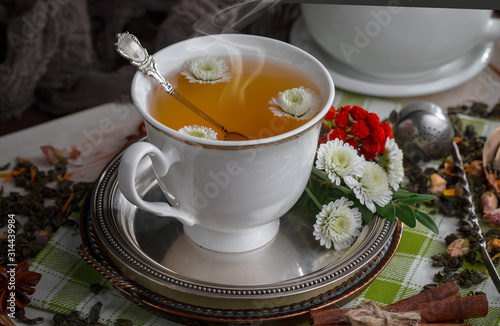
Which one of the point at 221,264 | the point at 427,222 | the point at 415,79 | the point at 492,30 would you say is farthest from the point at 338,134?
the point at 492,30

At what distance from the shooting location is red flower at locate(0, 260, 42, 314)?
87 centimetres

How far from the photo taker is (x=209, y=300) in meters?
0.81

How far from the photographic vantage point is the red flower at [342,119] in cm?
103

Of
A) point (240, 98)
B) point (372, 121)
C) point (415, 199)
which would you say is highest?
point (240, 98)

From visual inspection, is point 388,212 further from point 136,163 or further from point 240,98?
point 136,163

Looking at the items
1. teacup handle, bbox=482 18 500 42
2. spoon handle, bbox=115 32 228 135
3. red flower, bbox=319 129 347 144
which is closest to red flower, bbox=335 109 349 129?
red flower, bbox=319 129 347 144

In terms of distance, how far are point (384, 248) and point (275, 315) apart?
225mm

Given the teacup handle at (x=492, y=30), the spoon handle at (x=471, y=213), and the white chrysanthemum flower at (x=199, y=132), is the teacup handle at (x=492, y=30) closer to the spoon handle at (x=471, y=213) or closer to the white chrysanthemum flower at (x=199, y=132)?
the spoon handle at (x=471, y=213)

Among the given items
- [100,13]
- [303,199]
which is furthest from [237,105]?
[100,13]

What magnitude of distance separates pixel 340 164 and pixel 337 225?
0.10 meters

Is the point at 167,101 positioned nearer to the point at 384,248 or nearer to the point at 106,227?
the point at 106,227

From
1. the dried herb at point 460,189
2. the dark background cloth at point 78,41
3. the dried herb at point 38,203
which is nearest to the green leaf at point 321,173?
the dried herb at point 460,189

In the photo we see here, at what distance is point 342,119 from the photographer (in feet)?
3.37

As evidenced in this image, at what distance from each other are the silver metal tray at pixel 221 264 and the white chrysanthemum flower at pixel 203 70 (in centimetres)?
25
